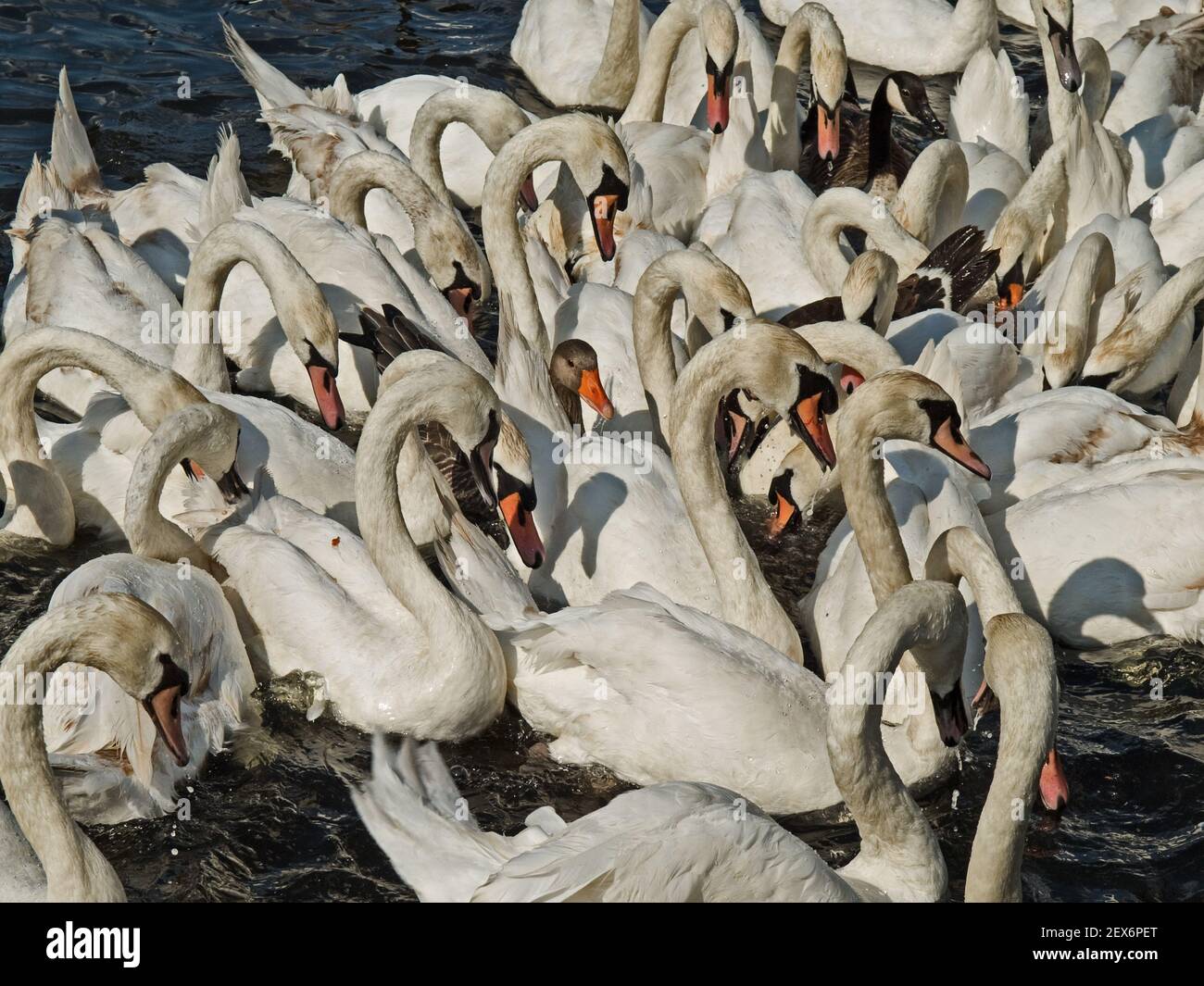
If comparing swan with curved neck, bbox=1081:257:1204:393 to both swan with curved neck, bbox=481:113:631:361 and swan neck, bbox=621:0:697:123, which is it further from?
swan neck, bbox=621:0:697:123

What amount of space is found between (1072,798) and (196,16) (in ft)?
34.9

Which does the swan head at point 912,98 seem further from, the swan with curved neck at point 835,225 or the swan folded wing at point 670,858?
the swan folded wing at point 670,858

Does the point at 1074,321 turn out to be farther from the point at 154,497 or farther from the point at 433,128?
the point at 154,497

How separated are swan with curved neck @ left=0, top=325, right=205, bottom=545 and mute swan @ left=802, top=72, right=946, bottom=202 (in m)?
5.47

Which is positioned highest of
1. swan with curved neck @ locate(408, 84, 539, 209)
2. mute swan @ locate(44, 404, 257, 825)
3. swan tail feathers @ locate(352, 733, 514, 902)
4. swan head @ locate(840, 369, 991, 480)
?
swan with curved neck @ locate(408, 84, 539, 209)

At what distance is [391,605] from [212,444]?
108cm

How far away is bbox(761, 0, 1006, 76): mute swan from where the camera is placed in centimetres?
1402

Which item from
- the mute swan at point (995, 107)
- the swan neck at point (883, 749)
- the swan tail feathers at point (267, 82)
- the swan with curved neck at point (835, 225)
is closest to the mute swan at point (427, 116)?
the swan tail feathers at point (267, 82)

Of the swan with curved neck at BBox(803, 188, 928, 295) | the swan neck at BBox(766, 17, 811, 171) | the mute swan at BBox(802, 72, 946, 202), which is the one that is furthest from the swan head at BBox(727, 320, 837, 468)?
the swan neck at BBox(766, 17, 811, 171)

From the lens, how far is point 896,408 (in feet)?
24.4

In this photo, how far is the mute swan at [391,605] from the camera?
7234 millimetres

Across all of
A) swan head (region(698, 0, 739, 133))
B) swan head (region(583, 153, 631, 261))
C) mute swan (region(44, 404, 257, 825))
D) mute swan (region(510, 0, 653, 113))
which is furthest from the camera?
mute swan (region(510, 0, 653, 113))

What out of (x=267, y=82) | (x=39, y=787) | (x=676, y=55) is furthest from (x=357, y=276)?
(x=39, y=787)
